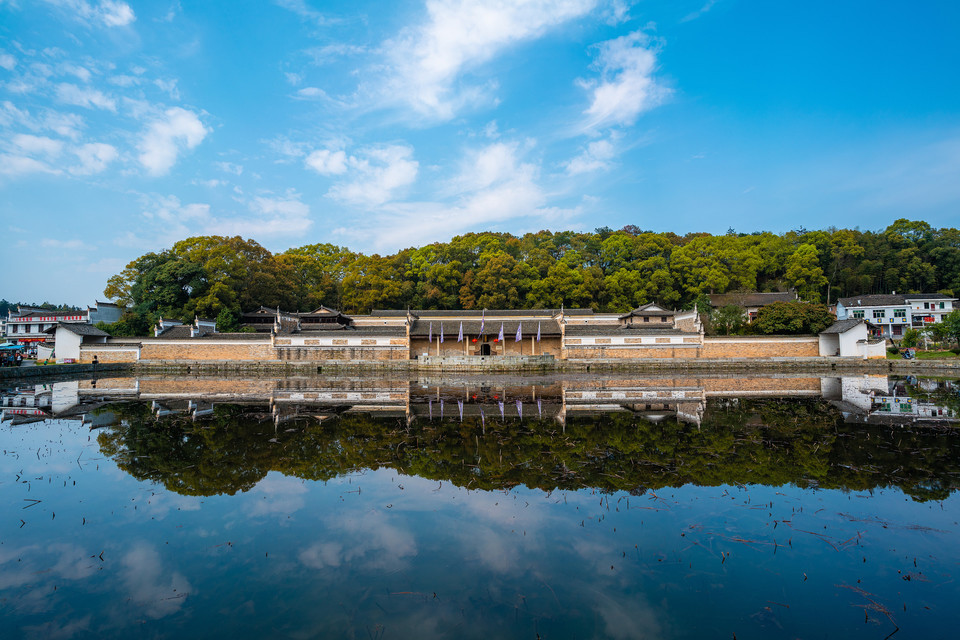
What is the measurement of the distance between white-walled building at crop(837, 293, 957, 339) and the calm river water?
41976mm

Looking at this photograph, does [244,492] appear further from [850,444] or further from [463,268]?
[463,268]

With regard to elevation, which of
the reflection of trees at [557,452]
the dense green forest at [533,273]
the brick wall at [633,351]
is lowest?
the reflection of trees at [557,452]

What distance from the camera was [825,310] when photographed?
35.7m

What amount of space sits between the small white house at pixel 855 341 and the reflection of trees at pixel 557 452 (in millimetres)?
26392

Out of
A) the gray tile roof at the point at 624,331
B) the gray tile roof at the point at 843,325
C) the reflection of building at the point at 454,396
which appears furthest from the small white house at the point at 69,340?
the gray tile roof at the point at 843,325

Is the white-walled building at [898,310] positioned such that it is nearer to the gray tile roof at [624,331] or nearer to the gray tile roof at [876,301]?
the gray tile roof at [876,301]

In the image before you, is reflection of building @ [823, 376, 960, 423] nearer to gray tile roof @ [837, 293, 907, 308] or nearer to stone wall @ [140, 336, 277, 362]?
gray tile roof @ [837, 293, 907, 308]

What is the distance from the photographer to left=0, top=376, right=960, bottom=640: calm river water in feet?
13.9

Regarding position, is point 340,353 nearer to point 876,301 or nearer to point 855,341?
point 855,341

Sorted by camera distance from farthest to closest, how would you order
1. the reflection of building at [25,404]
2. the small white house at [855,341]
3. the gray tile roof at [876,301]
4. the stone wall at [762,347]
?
the gray tile roof at [876,301] → the stone wall at [762,347] → the small white house at [855,341] → the reflection of building at [25,404]

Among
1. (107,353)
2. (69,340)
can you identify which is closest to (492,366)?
(107,353)

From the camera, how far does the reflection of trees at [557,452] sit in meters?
7.91

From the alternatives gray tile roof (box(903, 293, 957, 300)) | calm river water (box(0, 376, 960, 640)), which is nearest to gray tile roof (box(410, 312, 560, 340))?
calm river water (box(0, 376, 960, 640))

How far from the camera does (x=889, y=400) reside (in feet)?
55.3
